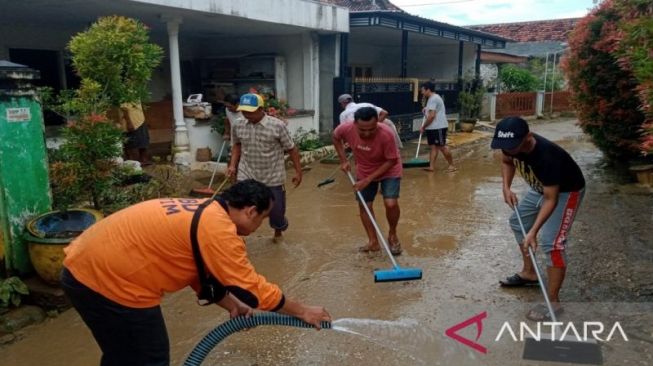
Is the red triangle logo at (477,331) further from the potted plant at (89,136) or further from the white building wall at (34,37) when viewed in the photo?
the white building wall at (34,37)

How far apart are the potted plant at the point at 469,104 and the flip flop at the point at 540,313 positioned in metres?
12.4

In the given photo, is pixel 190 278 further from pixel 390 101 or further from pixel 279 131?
pixel 390 101

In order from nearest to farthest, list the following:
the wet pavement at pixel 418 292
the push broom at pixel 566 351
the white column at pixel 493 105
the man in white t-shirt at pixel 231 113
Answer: the push broom at pixel 566 351 < the wet pavement at pixel 418 292 < the man in white t-shirt at pixel 231 113 < the white column at pixel 493 105

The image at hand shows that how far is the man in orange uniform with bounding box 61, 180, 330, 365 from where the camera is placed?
2207 millimetres

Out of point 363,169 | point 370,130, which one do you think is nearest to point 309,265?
point 363,169

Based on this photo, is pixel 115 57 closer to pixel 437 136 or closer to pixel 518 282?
pixel 518 282

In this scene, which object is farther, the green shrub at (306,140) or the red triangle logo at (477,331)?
the green shrub at (306,140)

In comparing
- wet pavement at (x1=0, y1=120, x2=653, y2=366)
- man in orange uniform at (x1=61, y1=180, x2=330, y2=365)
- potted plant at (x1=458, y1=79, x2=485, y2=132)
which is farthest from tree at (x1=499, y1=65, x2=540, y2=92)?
man in orange uniform at (x1=61, y1=180, x2=330, y2=365)

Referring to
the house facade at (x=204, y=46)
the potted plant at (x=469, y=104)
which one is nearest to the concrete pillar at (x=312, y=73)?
the house facade at (x=204, y=46)

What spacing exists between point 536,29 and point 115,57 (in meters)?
26.7

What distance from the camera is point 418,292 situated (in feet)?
14.2

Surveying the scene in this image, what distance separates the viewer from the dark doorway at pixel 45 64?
968 centimetres

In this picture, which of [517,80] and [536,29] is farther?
[536,29]

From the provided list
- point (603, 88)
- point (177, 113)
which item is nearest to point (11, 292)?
point (177, 113)
